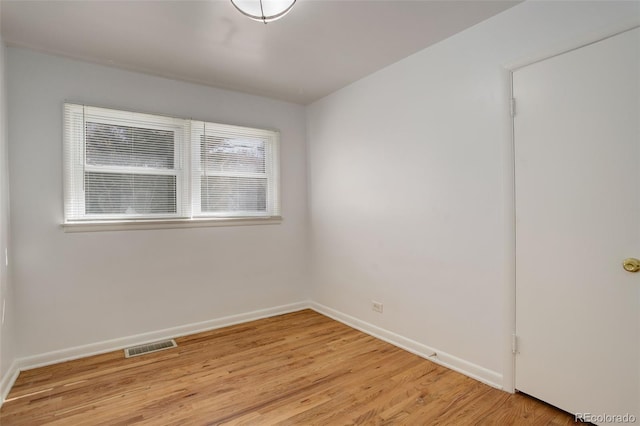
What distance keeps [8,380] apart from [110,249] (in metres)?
1.14

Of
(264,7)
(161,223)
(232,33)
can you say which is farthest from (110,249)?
(264,7)

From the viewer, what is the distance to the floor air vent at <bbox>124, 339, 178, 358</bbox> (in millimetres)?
2942

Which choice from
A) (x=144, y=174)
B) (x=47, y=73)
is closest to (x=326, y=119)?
(x=144, y=174)

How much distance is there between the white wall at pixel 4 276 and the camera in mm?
2348

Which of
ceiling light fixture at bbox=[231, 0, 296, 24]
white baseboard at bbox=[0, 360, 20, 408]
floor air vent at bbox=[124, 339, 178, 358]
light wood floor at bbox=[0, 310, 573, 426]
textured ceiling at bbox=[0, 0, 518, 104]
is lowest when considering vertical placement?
light wood floor at bbox=[0, 310, 573, 426]

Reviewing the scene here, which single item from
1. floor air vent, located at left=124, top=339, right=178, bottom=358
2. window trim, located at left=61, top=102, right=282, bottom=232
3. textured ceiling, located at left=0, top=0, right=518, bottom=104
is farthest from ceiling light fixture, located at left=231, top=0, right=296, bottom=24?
floor air vent, located at left=124, top=339, right=178, bottom=358

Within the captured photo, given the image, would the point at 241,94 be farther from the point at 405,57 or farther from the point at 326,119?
the point at 405,57

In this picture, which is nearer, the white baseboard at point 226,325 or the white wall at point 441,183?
the white wall at point 441,183

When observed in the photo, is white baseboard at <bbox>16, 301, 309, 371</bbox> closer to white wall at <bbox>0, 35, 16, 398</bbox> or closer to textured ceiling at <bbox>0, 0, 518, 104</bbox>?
white wall at <bbox>0, 35, 16, 398</bbox>

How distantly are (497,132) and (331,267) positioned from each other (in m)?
2.33

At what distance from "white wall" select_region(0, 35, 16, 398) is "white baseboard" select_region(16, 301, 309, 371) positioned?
19cm

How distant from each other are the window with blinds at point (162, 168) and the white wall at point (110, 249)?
0.11m

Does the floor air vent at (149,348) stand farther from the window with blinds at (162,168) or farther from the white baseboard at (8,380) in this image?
the window with blinds at (162,168)

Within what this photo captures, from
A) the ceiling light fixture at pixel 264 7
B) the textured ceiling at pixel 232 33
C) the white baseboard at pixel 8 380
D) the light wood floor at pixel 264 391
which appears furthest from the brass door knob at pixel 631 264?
the white baseboard at pixel 8 380
